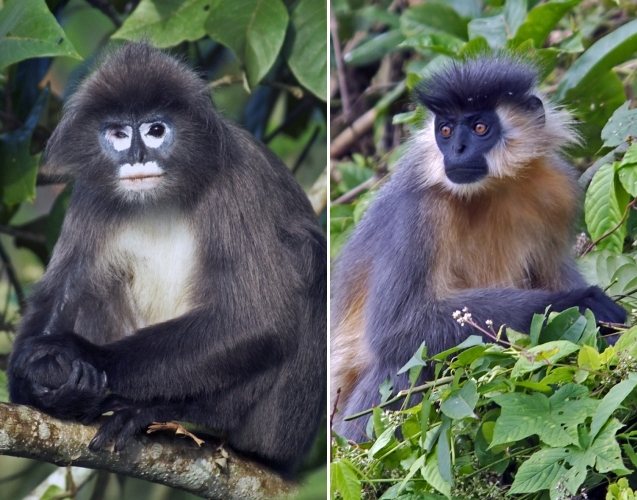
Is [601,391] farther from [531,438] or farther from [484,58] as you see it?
[484,58]

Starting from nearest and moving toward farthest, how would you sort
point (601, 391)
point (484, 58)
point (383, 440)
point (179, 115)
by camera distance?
1. point (601, 391)
2. point (383, 440)
3. point (179, 115)
4. point (484, 58)

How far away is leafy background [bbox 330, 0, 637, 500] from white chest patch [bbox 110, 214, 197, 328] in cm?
58

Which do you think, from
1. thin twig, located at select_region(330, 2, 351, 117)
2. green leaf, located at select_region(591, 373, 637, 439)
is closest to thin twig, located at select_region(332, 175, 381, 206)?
thin twig, located at select_region(330, 2, 351, 117)

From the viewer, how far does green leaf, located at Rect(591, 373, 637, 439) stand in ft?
5.44

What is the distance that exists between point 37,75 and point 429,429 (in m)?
1.28

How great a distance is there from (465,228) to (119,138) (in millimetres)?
977

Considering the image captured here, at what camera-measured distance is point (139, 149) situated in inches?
85.7

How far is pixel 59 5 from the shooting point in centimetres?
226

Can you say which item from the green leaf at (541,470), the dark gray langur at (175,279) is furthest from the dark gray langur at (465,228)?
the green leaf at (541,470)

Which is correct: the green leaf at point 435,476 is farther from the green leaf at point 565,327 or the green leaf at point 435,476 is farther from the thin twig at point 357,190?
the thin twig at point 357,190

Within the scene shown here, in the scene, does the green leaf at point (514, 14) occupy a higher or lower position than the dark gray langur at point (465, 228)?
higher

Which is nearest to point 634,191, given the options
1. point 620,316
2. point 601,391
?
point 620,316

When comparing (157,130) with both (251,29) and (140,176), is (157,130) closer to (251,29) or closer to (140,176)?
(140,176)

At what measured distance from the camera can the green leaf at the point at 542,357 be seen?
180cm
